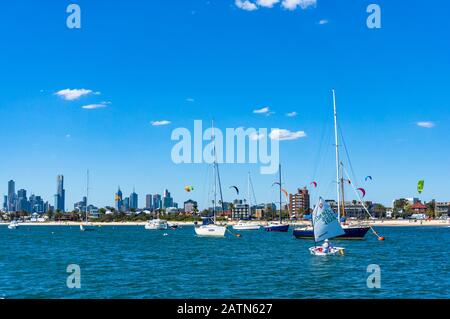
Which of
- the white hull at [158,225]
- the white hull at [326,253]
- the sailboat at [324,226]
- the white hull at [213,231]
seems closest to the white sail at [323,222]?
the sailboat at [324,226]

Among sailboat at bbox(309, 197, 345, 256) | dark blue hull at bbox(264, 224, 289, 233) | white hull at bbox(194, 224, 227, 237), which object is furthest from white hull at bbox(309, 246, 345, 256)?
dark blue hull at bbox(264, 224, 289, 233)

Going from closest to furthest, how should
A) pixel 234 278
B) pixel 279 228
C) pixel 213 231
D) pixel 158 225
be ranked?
pixel 234 278 < pixel 213 231 < pixel 279 228 < pixel 158 225

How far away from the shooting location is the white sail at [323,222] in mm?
53469

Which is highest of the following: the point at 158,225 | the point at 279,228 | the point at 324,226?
the point at 324,226

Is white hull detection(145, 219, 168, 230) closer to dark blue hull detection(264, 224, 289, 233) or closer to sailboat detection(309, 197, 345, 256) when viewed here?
dark blue hull detection(264, 224, 289, 233)

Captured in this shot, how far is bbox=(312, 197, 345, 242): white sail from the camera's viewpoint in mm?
53469

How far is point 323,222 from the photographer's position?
54.3 m

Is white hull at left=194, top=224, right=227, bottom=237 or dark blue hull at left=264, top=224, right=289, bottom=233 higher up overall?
white hull at left=194, top=224, right=227, bottom=237

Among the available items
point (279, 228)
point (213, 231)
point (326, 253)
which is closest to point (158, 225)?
point (279, 228)

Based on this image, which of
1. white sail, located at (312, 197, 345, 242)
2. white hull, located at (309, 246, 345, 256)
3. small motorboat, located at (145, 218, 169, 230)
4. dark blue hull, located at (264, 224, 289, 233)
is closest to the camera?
white sail, located at (312, 197, 345, 242)

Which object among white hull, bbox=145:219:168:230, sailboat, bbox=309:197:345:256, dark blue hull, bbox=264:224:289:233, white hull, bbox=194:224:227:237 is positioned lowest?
white hull, bbox=145:219:168:230

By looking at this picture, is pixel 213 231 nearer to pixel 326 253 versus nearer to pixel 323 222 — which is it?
pixel 323 222
